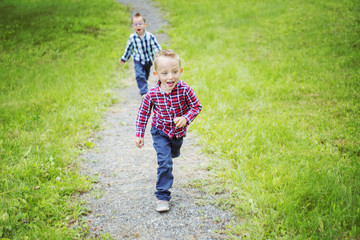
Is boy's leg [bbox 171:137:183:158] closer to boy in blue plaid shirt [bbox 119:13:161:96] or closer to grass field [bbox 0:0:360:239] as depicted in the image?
grass field [bbox 0:0:360:239]

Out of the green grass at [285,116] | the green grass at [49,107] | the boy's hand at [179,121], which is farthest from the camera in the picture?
the green grass at [49,107]

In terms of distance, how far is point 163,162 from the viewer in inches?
116

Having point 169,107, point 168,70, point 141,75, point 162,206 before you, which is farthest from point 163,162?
point 141,75

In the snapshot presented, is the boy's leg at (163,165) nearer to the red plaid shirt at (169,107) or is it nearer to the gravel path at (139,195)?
the red plaid shirt at (169,107)

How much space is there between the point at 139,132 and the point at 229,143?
1677 mm

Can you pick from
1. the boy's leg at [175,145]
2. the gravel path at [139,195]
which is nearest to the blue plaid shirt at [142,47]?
the gravel path at [139,195]

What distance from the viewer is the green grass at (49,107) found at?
2908 millimetres

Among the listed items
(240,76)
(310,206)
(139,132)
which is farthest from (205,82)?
(310,206)

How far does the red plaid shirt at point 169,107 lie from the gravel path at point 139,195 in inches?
31.0

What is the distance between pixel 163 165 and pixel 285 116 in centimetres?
296

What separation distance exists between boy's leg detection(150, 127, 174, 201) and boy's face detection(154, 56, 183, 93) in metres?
0.57

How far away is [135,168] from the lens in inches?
156

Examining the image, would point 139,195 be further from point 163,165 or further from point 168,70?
Result: point 168,70

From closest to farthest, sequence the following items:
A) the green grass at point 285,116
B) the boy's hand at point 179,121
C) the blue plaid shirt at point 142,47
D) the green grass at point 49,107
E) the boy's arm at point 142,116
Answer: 1. the green grass at point 285,116
2. the boy's hand at point 179,121
3. the green grass at point 49,107
4. the boy's arm at point 142,116
5. the blue plaid shirt at point 142,47
